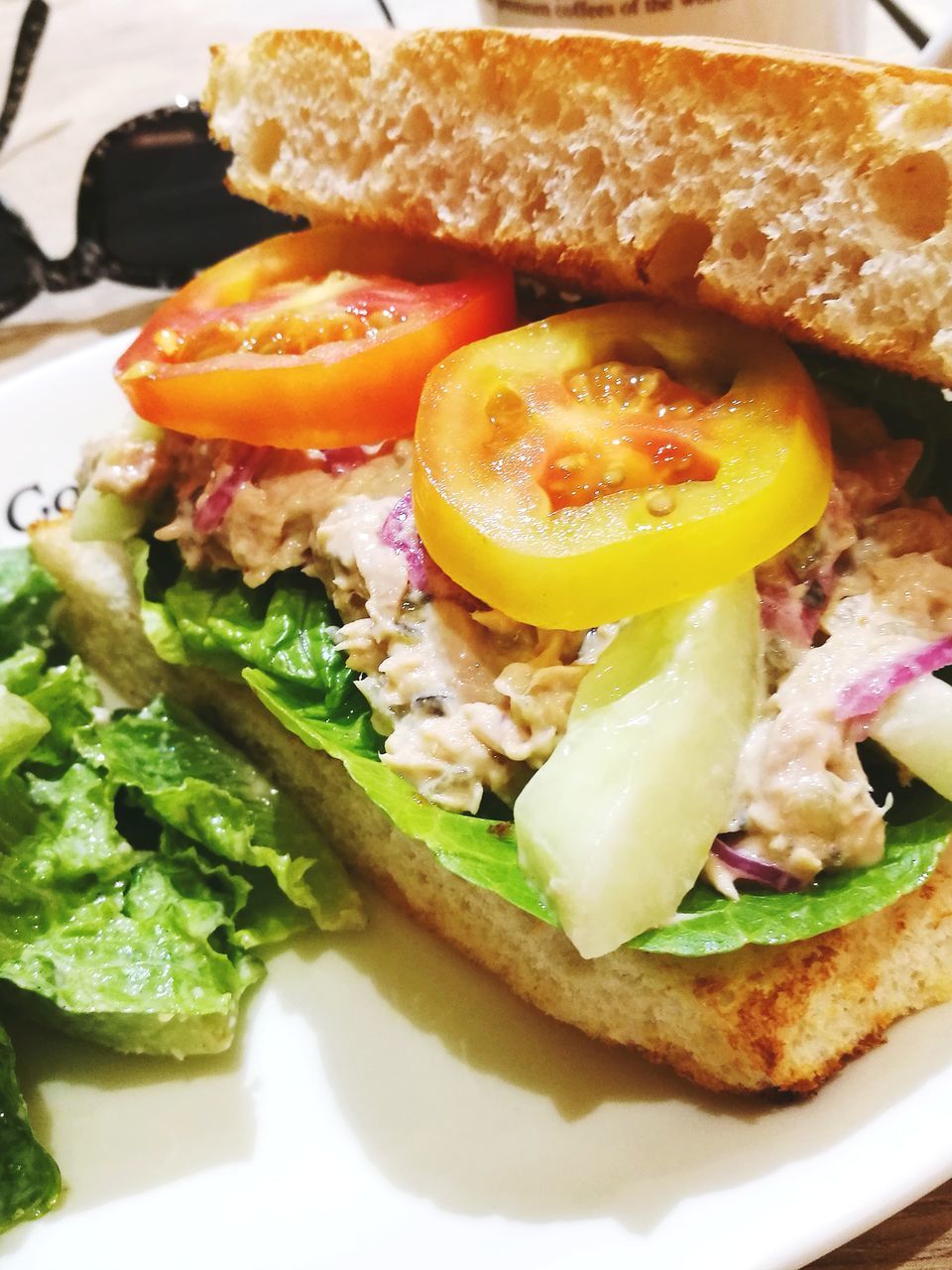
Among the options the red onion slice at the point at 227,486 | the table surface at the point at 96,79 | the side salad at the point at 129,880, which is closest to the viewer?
the side salad at the point at 129,880

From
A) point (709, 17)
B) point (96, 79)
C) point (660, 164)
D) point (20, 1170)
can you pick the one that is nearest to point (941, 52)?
point (709, 17)

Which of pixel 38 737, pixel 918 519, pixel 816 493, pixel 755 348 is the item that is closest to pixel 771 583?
pixel 816 493

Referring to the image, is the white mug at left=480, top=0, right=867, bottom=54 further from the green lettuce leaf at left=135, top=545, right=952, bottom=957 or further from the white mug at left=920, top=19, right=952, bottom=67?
the green lettuce leaf at left=135, top=545, right=952, bottom=957

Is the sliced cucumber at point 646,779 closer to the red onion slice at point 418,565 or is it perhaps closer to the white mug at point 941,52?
the red onion slice at point 418,565

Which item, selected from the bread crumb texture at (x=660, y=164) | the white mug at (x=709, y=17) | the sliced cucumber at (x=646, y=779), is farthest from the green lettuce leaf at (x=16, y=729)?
the white mug at (x=709, y=17)

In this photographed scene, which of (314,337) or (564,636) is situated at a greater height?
(314,337)

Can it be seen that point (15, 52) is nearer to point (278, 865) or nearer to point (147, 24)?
point (147, 24)

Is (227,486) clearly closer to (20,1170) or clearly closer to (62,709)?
(62,709)
